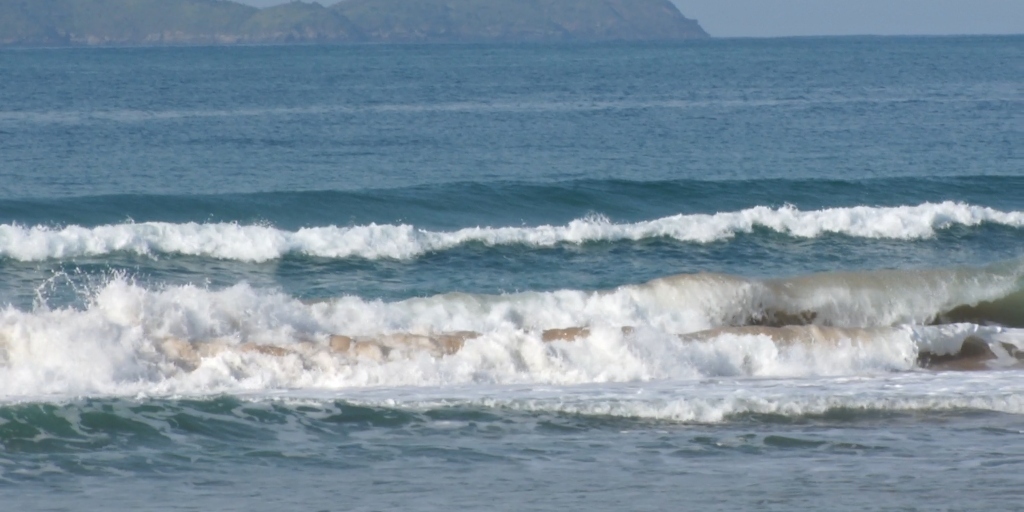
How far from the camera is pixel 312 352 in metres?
12.9

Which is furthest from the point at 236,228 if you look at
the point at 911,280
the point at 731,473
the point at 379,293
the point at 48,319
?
the point at 731,473

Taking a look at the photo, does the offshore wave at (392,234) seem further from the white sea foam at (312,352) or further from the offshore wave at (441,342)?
the white sea foam at (312,352)

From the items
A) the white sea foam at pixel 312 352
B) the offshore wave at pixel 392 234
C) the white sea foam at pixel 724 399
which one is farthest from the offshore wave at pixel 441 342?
the offshore wave at pixel 392 234

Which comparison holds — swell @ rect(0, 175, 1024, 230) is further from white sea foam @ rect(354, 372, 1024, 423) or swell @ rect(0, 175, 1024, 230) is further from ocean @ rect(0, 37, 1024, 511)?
white sea foam @ rect(354, 372, 1024, 423)

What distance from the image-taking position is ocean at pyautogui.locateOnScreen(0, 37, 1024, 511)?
9.55 m

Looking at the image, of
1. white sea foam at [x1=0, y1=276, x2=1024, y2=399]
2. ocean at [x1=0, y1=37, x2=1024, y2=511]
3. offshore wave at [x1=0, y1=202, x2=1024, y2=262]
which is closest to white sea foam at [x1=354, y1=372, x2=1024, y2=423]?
ocean at [x1=0, y1=37, x2=1024, y2=511]

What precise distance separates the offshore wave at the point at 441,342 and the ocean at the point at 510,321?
1.6 inches

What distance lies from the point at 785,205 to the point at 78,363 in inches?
667

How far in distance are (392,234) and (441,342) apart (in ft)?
27.6

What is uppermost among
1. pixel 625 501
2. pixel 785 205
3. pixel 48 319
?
pixel 785 205

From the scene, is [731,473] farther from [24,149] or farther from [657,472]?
[24,149]

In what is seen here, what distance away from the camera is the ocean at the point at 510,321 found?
955cm

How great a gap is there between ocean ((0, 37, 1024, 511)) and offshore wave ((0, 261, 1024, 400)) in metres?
0.04

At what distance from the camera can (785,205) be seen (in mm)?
26297
